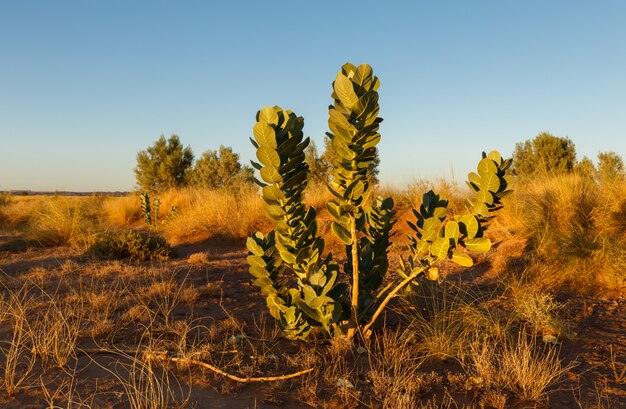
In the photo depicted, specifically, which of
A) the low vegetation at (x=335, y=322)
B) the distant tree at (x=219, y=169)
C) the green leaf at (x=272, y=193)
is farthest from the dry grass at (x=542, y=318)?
the distant tree at (x=219, y=169)

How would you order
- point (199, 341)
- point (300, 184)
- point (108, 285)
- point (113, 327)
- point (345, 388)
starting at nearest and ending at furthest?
point (345, 388) < point (300, 184) < point (199, 341) < point (113, 327) < point (108, 285)

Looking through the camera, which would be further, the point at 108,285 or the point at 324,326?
the point at 108,285

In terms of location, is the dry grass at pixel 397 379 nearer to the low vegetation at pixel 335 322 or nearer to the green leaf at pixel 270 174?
the low vegetation at pixel 335 322

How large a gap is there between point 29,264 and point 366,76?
6.81 metres

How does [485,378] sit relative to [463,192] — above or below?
below

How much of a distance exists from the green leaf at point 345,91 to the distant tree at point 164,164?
86.1ft

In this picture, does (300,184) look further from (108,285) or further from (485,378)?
(108,285)

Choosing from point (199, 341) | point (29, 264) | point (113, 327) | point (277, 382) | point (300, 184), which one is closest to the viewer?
point (277, 382)

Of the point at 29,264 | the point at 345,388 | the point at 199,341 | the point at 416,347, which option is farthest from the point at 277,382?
the point at 29,264

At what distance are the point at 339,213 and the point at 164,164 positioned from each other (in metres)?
26.4

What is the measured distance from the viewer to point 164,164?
92.1 feet

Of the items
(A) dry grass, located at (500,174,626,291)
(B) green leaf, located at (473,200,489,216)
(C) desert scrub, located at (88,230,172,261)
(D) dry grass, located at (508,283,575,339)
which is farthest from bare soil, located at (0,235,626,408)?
(C) desert scrub, located at (88,230,172,261)

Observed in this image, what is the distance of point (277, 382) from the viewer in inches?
119

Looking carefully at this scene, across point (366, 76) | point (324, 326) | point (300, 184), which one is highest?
point (366, 76)
